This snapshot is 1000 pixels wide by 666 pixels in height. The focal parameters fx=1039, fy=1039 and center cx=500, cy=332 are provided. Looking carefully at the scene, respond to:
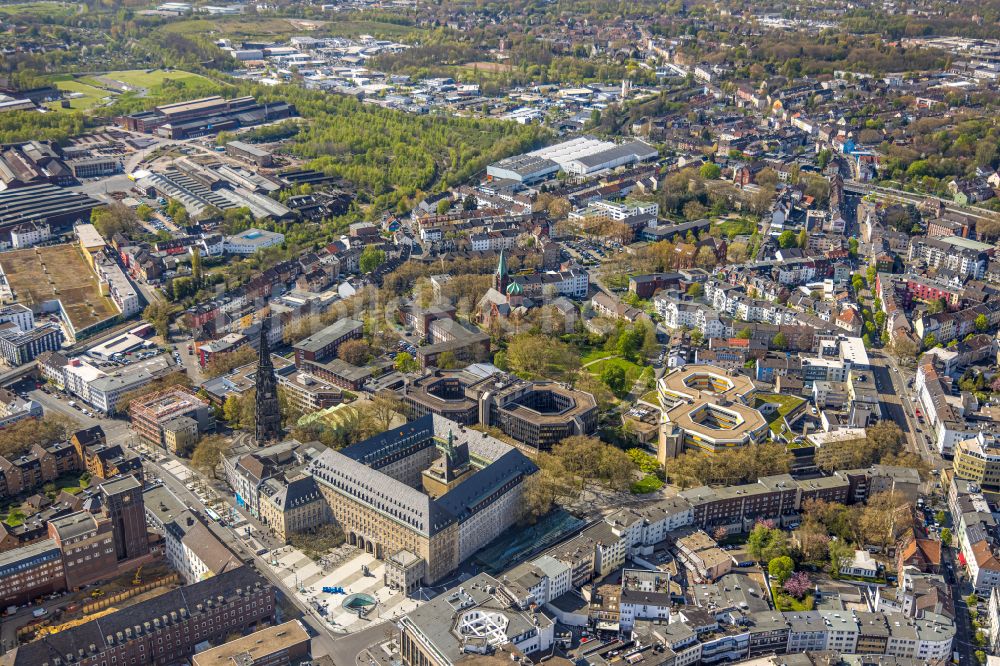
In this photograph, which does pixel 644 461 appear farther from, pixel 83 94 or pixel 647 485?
pixel 83 94

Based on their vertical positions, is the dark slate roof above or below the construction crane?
above

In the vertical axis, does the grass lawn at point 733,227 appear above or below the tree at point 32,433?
below

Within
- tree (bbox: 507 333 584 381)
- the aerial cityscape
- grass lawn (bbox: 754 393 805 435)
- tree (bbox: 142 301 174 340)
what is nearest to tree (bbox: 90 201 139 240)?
the aerial cityscape

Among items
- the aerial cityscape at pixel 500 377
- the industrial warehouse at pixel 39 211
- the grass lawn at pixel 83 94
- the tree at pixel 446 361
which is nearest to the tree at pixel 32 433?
the aerial cityscape at pixel 500 377

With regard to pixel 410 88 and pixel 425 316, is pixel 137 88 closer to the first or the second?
pixel 410 88

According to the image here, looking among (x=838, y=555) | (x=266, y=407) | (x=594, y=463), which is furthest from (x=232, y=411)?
(x=838, y=555)

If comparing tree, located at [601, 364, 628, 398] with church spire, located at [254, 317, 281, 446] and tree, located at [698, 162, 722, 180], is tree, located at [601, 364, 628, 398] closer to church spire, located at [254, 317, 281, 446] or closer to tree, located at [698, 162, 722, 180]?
church spire, located at [254, 317, 281, 446]

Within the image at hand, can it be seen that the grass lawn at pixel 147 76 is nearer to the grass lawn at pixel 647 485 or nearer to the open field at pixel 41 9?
the open field at pixel 41 9
